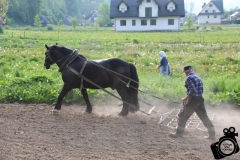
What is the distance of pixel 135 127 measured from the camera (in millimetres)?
9141

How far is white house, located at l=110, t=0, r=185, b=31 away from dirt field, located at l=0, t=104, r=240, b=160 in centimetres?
5689

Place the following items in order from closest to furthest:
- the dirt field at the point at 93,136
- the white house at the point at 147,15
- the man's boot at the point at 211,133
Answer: the dirt field at the point at 93,136 < the man's boot at the point at 211,133 < the white house at the point at 147,15

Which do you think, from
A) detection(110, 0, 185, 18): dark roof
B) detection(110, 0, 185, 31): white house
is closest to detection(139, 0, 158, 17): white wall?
detection(110, 0, 185, 31): white house

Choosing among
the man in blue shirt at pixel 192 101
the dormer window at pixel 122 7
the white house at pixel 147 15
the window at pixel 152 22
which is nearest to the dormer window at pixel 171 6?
the white house at pixel 147 15

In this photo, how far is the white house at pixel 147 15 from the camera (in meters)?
66.7

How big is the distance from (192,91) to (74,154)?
2896 mm

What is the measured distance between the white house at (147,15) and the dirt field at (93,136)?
56889 millimetres

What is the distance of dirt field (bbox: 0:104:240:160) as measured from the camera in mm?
7105

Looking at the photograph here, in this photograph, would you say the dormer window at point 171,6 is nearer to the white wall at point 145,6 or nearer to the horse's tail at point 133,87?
the white wall at point 145,6

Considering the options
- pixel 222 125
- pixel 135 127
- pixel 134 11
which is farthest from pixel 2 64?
pixel 134 11

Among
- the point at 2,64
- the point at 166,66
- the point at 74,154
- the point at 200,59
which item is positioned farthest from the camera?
the point at 200,59

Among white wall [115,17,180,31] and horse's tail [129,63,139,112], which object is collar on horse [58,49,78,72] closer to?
horse's tail [129,63,139,112]

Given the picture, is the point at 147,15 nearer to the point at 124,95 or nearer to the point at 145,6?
the point at 145,6

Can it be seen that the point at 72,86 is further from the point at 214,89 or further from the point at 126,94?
the point at 214,89
